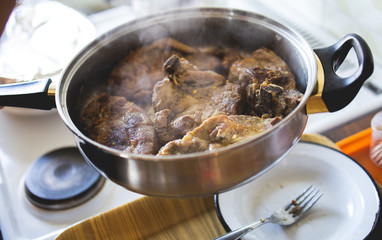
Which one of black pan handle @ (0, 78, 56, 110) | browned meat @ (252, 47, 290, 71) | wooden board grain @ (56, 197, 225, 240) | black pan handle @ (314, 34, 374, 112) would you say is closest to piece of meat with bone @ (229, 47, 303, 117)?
browned meat @ (252, 47, 290, 71)

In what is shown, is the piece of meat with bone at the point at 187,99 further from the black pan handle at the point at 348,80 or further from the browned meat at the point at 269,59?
the black pan handle at the point at 348,80

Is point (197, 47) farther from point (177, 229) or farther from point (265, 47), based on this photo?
point (177, 229)

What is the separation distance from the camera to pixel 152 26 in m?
1.31

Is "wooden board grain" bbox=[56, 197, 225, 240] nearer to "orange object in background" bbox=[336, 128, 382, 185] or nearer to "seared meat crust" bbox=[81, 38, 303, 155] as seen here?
"seared meat crust" bbox=[81, 38, 303, 155]

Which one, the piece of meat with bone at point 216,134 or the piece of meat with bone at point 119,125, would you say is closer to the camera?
the piece of meat with bone at point 216,134

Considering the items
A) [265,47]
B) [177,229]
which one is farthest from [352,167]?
[177,229]

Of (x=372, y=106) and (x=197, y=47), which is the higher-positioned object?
(x=197, y=47)

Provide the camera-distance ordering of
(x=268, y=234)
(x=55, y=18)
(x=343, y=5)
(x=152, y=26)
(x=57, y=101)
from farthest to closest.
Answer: (x=343, y=5)
(x=55, y=18)
(x=152, y=26)
(x=268, y=234)
(x=57, y=101)

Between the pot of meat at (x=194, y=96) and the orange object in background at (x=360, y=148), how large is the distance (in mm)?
448

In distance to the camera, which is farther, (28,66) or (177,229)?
(28,66)

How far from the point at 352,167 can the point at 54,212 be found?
1.11m

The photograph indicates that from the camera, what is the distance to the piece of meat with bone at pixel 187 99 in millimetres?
1049

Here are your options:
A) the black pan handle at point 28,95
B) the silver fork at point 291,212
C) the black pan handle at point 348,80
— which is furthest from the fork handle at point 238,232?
the black pan handle at point 28,95

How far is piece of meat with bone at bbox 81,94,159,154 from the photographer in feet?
3.34
